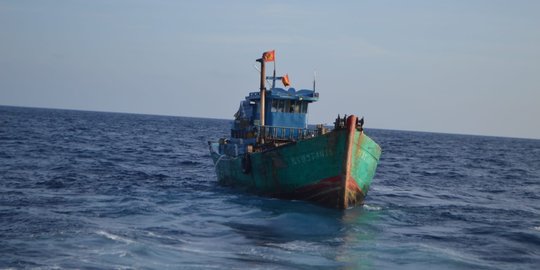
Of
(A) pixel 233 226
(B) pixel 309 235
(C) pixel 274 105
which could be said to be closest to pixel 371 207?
(C) pixel 274 105

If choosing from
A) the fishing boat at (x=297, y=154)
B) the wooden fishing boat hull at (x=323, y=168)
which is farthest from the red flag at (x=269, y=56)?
the wooden fishing boat hull at (x=323, y=168)

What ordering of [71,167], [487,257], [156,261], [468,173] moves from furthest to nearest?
[468,173] → [71,167] → [487,257] → [156,261]

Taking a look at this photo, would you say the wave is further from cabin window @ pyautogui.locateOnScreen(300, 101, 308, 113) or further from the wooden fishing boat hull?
cabin window @ pyautogui.locateOnScreen(300, 101, 308, 113)

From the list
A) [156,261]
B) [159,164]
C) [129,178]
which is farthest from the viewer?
[159,164]

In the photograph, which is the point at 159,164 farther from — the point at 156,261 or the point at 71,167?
the point at 156,261

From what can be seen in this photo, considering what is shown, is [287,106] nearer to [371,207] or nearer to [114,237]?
[371,207]

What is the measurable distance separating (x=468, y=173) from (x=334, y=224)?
31.8 m

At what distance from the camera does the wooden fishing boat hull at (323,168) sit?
2355cm

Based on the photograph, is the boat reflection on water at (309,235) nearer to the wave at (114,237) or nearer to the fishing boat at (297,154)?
the fishing boat at (297,154)

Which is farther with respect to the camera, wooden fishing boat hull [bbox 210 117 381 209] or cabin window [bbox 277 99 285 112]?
cabin window [bbox 277 99 285 112]

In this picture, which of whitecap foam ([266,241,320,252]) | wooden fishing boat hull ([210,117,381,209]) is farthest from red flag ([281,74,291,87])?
whitecap foam ([266,241,320,252])

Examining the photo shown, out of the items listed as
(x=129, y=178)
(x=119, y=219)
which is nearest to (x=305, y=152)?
(x=119, y=219)

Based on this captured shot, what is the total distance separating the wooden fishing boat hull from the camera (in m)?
23.5

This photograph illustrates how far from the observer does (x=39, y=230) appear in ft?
58.9
